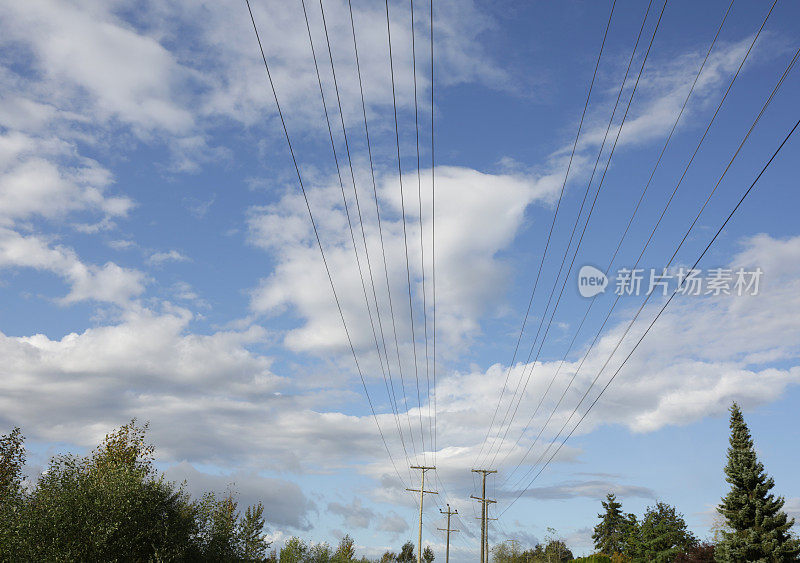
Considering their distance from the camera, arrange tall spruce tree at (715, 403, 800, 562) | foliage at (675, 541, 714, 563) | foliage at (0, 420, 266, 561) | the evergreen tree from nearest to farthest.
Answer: foliage at (0, 420, 266, 561), tall spruce tree at (715, 403, 800, 562), foliage at (675, 541, 714, 563), the evergreen tree

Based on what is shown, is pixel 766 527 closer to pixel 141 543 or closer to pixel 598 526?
pixel 141 543

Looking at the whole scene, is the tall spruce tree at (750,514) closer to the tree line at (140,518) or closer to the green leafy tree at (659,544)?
the tree line at (140,518)

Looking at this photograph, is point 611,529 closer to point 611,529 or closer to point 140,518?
point 611,529

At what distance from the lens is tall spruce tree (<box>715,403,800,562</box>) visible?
57.7m

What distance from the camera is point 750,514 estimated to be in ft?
198

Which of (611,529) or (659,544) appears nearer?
(659,544)

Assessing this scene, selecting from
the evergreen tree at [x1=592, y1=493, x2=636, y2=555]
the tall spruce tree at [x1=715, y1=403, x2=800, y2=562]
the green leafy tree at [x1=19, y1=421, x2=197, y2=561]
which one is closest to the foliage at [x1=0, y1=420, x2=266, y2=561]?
the green leafy tree at [x1=19, y1=421, x2=197, y2=561]

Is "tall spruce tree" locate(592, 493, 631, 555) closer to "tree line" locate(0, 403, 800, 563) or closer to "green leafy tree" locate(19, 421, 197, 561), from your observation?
"tree line" locate(0, 403, 800, 563)

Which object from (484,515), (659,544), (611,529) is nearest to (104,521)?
(484,515)

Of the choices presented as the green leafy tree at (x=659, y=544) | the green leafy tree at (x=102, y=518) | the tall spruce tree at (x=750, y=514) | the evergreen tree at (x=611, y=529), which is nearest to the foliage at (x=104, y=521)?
the green leafy tree at (x=102, y=518)

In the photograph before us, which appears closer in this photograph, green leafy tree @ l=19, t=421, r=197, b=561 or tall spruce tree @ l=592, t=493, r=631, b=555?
green leafy tree @ l=19, t=421, r=197, b=561

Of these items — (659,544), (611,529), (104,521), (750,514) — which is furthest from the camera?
(611,529)

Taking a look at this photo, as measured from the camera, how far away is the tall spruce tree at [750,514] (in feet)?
189

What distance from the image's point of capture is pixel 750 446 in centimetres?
6250
